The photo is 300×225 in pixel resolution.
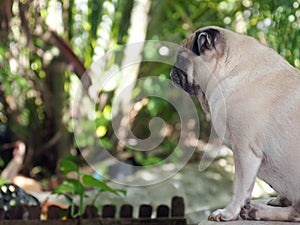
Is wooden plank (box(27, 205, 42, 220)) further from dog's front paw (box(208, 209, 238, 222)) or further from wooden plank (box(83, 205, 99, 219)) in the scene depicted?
A: dog's front paw (box(208, 209, 238, 222))

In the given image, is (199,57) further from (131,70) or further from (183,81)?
(131,70)

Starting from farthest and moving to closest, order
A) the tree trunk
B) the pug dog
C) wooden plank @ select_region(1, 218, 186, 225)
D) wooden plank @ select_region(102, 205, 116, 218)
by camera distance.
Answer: the tree trunk < wooden plank @ select_region(102, 205, 116, 218) < wooden plank @ select_region(1, 218, 186, 225) < the pug dog

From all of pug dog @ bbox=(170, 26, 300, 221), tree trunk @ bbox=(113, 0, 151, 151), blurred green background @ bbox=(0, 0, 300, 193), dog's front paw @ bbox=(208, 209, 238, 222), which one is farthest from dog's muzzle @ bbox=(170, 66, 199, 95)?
tree trunk @ bbox=(113, 0, 151, 151)

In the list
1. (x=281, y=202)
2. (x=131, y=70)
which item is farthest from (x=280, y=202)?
(x=131, y=70)

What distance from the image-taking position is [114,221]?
3.12 metres

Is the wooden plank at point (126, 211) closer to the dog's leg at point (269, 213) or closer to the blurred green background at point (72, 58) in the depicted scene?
the blurred green background at point (72, 58)

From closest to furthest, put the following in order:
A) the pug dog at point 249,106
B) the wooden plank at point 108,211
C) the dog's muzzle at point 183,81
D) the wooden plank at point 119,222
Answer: the pug dog at point 249,106 < the dog's muzzle at point 183,81 < the wooden plank at point 119,222 < the wooden plank at point 108,211

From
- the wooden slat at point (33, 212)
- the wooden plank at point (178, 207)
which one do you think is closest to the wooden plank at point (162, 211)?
the wooden plank at point (178, 207)

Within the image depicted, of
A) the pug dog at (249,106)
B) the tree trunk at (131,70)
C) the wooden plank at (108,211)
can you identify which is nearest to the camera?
the pug dog at (249,106)

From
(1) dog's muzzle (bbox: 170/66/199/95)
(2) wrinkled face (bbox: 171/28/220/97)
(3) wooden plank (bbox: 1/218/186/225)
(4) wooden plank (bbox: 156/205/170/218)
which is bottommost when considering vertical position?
(3) wooden plank (bbox: 1/218/186/225)

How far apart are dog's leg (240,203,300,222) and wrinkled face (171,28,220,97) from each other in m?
0.36

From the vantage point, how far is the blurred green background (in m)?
4.35

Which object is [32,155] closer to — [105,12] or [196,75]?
[105,12]

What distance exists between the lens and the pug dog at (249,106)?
1604 millimetres
